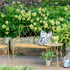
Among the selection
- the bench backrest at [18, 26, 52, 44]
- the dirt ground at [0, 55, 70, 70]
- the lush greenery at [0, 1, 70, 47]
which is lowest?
the dirt ground at [0, 55, 70, 70]

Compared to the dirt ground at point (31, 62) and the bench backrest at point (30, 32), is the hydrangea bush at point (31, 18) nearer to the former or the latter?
the bench backrest at point (30, 32)

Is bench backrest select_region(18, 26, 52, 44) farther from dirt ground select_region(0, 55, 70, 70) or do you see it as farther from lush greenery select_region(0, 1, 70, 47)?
dirt ground select_region(0, 55, 70, 70)

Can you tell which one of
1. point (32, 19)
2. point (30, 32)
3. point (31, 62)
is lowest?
point (31, 62)

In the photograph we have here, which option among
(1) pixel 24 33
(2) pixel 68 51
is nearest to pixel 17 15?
(1) pixel 24 33

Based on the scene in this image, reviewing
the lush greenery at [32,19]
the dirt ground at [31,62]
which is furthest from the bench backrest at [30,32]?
the dirt ground at [31,62]

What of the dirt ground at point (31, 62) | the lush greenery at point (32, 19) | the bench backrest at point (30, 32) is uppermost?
the lush greenery at point (32, 19)

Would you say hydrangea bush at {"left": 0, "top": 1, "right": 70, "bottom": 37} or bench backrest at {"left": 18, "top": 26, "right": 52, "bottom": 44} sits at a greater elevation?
hydrangea bush at {"left": 0, "top": 1, "right": 70, "bottom": 37}

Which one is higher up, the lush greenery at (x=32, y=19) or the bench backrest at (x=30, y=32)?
the lush greenery at (x=32, y=19)

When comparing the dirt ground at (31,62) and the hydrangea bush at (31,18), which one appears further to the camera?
the hydrangea bush at (31,18)

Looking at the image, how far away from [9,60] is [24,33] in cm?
112

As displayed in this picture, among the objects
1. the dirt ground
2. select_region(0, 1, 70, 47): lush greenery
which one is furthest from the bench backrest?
the dirt ground

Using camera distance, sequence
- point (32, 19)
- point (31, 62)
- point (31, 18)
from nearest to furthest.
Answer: point (31, 62) < point (32, 19) < point (31, 18)

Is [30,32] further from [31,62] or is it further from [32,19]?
[31,62]

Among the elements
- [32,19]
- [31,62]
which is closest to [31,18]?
[32,19]
